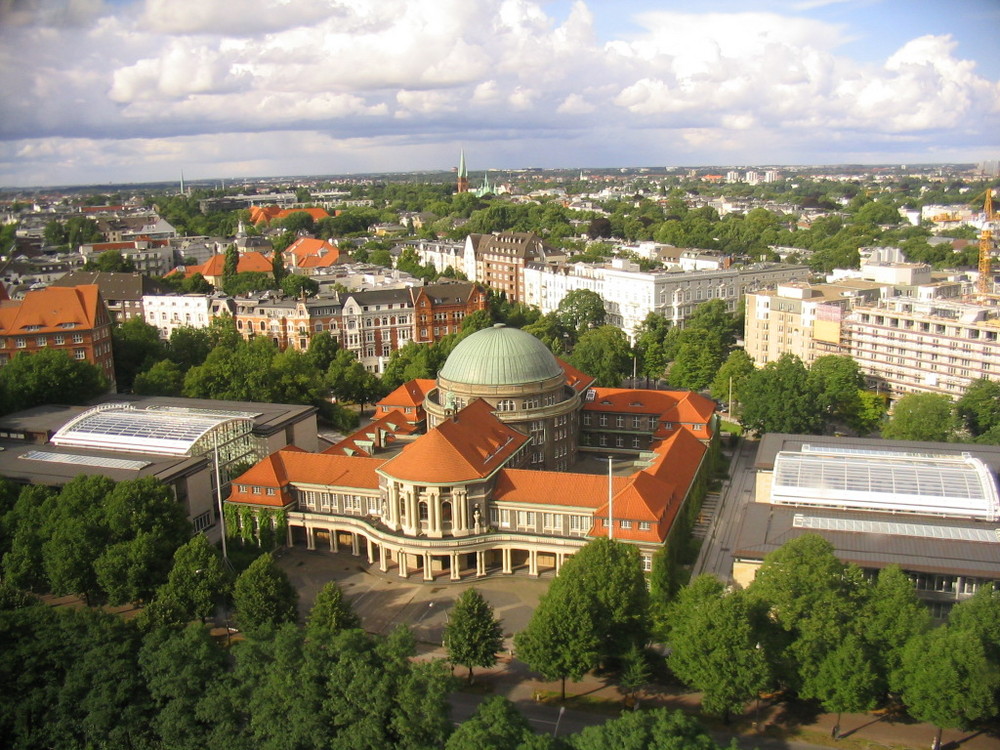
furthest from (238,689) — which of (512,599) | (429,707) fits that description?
(512,599)

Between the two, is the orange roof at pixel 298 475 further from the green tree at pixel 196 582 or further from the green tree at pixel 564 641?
the green tree at pixel 564 641

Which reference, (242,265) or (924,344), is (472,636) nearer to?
(924,344)

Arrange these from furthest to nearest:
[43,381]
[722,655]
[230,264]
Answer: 1. [230,264]
2. [43,381]
3. [722,655]

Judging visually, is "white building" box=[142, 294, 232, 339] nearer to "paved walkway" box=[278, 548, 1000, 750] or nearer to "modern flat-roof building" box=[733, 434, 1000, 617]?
"paved walkway" box=[278, 548, 1000, 750]

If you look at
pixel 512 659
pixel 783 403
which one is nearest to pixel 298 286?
pixel 783 403

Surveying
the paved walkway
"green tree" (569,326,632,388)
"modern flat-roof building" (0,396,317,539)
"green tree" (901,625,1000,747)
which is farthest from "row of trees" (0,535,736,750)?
"green tree" (569,326,632,388)

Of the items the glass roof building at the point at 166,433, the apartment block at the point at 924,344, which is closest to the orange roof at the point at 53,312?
the glass roof building at the point at 166,433
